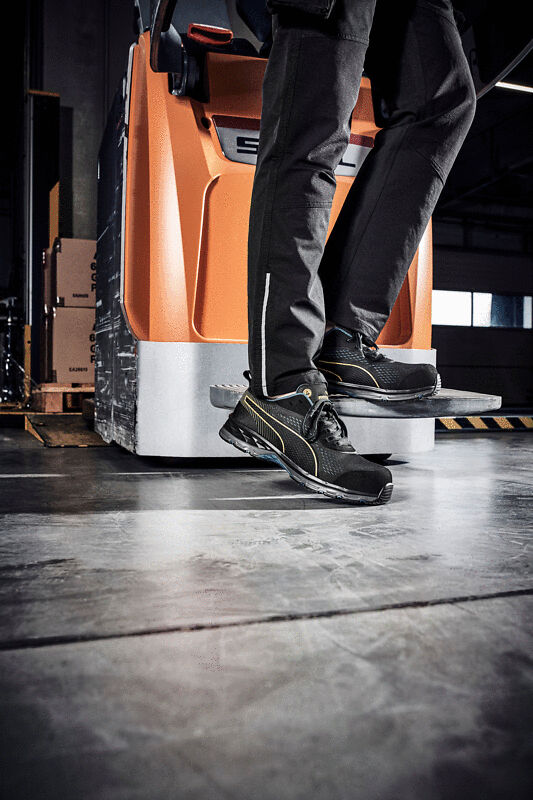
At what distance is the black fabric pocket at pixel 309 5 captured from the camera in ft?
4.52

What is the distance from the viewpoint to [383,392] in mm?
1577

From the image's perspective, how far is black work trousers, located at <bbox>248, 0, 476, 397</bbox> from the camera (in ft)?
4.70

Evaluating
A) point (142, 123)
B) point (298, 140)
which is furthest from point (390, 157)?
point (142, 123)

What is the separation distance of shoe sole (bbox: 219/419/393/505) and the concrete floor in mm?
142

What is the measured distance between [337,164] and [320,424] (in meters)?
0.60

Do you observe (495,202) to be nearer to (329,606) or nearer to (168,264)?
(168,264)

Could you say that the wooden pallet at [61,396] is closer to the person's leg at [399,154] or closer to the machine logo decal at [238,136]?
the machine logo decal at [238,136]

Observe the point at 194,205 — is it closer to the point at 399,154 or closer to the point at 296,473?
the point at 399,154

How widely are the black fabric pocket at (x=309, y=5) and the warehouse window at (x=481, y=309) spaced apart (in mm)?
16442

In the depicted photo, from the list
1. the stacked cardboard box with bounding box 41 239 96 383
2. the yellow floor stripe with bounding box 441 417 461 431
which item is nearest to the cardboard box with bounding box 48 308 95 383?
the stacked cardboard box with bounding box 41 239 96 383

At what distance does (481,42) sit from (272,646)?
2.12 metres

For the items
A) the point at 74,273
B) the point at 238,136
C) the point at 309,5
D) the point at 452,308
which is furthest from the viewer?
the point at 452,308

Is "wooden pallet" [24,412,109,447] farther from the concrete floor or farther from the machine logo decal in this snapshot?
the concrete floor

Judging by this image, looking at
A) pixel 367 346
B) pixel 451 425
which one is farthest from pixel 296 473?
pixel 451 425
